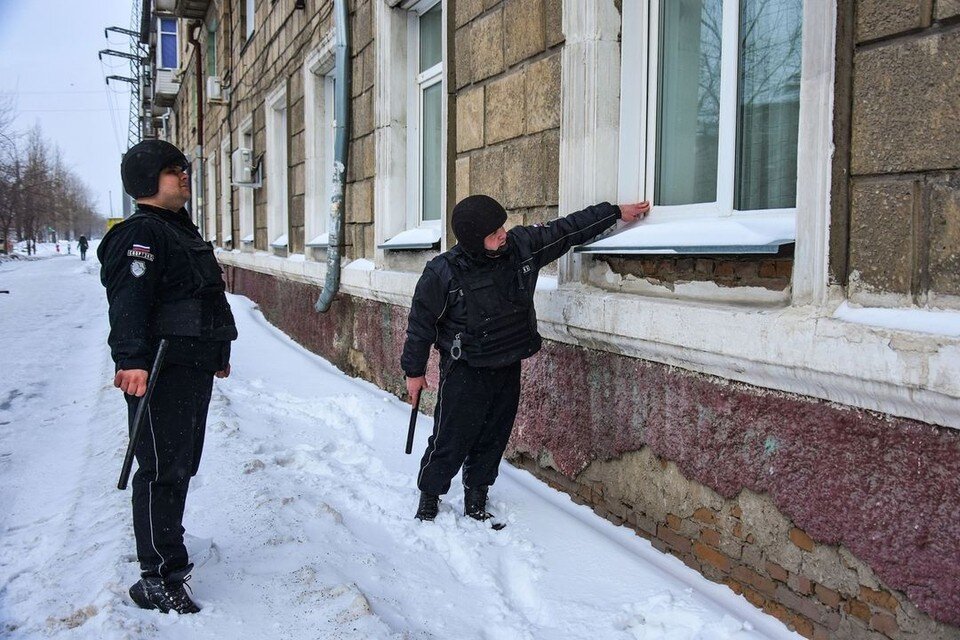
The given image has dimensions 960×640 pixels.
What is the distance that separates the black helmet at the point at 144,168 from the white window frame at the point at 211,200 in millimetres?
13453

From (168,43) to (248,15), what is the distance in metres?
17.0

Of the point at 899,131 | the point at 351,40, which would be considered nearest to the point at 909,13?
the point at 899,131

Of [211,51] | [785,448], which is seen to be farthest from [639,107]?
[211,51]

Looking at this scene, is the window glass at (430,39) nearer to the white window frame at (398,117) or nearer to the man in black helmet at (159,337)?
the white window frame at (398,117)

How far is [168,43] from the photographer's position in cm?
2591

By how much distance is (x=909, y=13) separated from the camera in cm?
195

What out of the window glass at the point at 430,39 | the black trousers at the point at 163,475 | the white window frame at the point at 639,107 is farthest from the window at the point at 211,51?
the black trousers at the point at 163,475

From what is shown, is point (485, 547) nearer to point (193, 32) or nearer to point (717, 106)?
point (717, 106)

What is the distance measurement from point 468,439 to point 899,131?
194 cm

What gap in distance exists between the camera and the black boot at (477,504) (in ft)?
10.9

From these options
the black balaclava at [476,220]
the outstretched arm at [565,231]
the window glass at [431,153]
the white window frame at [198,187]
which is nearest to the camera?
the black balaclava at [476,220]

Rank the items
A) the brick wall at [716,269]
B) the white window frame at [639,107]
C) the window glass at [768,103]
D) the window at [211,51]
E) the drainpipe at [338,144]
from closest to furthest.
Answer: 1. the brick wall at [716,269]
2. the window glass at [768,103]
3. the white window frame at [639,107]
4. the drainpipe at [338,144]
5. the window at [211,51]

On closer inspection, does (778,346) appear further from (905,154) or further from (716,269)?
(905,154)

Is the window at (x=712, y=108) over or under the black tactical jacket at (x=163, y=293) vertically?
over
